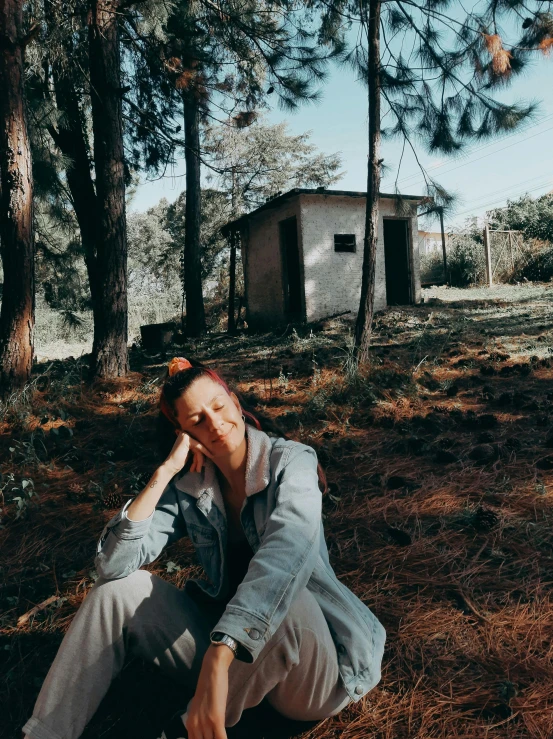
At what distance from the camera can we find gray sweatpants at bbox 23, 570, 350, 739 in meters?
1.36

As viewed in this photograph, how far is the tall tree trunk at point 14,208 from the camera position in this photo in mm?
4996

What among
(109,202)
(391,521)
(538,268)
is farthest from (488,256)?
(391,521)

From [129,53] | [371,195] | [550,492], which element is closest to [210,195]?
[129,53]

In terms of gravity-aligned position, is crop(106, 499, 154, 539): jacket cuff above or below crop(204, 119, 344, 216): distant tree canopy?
below

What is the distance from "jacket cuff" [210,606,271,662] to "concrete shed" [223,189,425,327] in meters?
10.5

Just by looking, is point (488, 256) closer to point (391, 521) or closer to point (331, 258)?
point (331, 258)

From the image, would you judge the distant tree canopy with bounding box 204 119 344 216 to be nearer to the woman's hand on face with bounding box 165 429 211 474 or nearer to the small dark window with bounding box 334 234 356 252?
the small dark window with bounding box 334 234 356 252

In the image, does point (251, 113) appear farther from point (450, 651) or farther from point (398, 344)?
point (450, 651)

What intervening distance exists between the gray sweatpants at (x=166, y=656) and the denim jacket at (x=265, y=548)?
0.06 meters

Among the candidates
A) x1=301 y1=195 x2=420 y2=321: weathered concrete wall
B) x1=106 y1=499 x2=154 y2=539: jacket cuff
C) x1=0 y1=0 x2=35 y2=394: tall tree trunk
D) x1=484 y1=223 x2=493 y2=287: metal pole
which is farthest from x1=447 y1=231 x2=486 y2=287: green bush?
x1=106 y1=499 x2=154 y2=539: jacket cuff

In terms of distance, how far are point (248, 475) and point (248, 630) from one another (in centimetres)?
42

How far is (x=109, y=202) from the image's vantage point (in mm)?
5832

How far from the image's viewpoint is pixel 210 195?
891 inches

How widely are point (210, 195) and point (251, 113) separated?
53.3 feet
